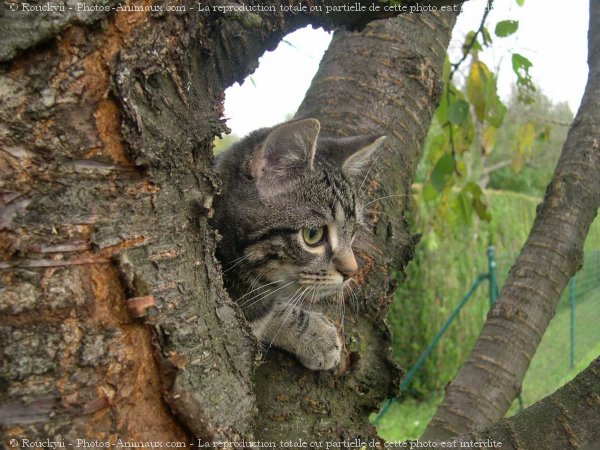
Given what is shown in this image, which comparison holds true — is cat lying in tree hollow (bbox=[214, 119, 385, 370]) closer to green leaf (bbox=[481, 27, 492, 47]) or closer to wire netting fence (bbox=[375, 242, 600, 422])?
green leaf (bbox=[481, 27, 492, 47])

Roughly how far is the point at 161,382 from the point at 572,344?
4633 mm

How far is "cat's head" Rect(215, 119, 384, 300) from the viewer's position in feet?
6.16

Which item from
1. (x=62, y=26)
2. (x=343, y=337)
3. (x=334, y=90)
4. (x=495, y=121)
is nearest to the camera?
(x=62, y=26)

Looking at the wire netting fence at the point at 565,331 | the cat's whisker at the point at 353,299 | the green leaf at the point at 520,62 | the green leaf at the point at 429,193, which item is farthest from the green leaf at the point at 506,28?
the wire netting fence at the point at 565,331

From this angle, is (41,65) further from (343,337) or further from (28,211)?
(343,337)

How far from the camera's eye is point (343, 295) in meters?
1.72

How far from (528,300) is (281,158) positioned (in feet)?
3.38

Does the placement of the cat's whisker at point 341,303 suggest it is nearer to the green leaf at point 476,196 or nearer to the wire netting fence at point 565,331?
the green leaf at point 476,196

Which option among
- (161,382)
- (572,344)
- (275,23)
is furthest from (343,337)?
(572,344)

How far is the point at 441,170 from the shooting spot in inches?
103

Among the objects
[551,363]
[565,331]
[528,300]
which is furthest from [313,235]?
[565,331]

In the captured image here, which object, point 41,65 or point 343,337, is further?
point 343,337

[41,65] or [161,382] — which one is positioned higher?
[41,65]

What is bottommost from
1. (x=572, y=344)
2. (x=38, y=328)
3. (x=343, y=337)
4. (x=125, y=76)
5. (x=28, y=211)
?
(x=572, y=344)
